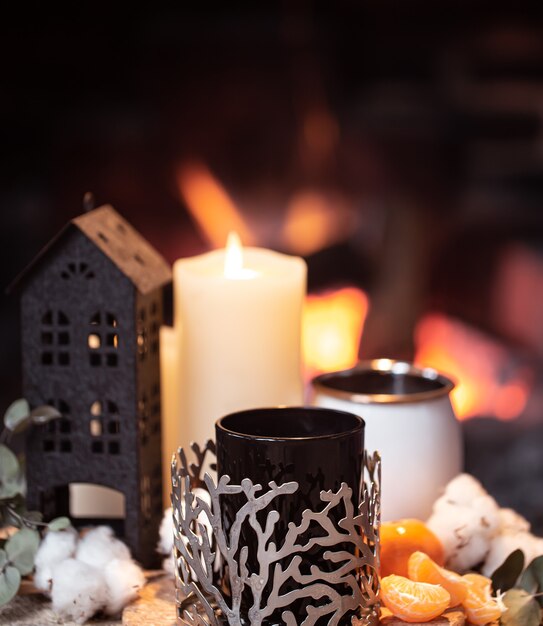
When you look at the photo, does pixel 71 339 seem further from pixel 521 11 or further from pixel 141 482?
pixel 521 11

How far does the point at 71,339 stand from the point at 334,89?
699 mm

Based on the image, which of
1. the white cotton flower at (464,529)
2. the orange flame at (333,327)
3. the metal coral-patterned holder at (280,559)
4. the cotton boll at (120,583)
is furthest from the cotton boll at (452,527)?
the orange flame at (333,327)

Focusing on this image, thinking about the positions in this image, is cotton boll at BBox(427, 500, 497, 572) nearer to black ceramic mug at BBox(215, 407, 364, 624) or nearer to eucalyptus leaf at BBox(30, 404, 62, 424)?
black ceramic mug at BBox(215, 407, 364, 624)

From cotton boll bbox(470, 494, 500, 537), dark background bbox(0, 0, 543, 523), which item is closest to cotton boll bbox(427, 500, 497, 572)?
cotton boll bbox(470, 494, 500, 537)

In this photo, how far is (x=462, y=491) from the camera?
0.75 metres

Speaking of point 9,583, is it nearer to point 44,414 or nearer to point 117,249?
point 44,414

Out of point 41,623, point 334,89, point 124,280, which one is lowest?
point 41,623

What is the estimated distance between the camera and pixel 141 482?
0.75 m

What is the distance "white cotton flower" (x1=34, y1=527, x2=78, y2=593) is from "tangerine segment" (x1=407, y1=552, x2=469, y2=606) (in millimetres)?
238

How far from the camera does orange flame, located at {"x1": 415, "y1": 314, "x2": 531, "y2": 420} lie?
1.39 metres

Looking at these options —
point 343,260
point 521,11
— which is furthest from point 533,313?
point 521,11

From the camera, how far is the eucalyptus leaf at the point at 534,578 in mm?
676

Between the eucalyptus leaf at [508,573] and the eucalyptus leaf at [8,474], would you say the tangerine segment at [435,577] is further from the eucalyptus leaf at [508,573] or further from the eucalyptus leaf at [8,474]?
the eucalyptus leaf at [8,474]

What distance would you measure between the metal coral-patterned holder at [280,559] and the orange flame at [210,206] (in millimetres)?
760
